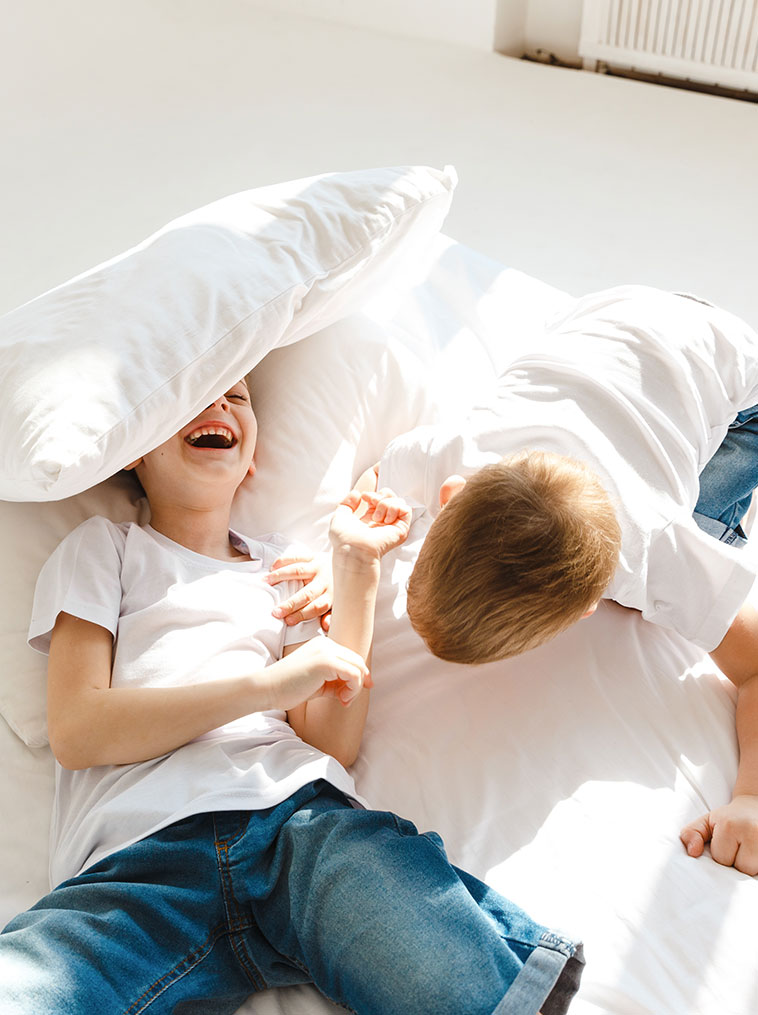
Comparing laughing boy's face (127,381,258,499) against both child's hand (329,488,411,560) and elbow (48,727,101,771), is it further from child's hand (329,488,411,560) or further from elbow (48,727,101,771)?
elbow (48,727,101,771)

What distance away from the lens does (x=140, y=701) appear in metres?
1.03

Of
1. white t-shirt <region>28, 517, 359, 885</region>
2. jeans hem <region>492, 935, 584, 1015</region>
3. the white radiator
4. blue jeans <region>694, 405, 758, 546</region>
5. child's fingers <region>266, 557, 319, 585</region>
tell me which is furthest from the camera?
the white radiator

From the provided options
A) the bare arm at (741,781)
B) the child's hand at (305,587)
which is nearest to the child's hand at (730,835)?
the bare arm at (741,781)

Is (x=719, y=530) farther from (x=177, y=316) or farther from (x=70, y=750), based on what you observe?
(x=70, y=750)

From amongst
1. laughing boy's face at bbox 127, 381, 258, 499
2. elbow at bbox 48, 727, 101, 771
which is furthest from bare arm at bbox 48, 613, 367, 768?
laughing boy's face at bbox 127, 381, 258, 499

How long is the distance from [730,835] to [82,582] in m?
0.71

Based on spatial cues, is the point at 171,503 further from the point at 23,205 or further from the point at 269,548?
the point at 23,205

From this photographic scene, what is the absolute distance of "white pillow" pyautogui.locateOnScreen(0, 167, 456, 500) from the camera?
3.39ft

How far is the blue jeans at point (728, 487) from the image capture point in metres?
1.35

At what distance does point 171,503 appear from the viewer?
1235mm

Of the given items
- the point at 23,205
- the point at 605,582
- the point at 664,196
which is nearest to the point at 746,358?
the point at 605,582

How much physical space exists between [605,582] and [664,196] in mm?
1446

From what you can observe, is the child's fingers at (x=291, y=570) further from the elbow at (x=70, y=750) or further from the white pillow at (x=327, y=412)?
the elbow at (x=70, y=750)

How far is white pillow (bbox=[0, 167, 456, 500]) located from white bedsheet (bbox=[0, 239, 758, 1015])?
259 millimetres
